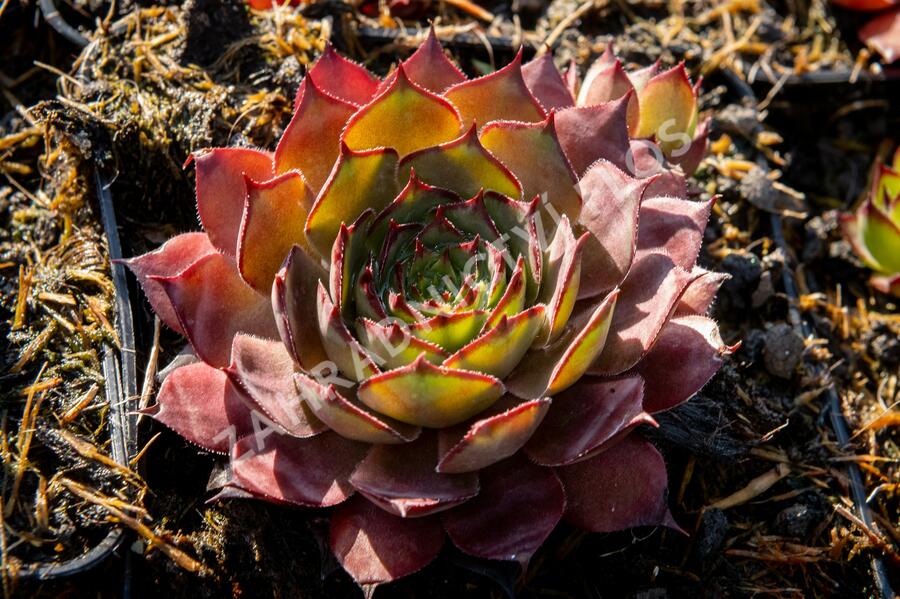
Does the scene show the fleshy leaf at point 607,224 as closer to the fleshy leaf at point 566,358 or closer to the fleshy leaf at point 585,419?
the fleshy leaf at point 566,358

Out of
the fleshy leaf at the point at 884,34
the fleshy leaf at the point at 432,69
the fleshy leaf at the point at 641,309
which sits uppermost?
the fleshy leaf at the point at 432,69

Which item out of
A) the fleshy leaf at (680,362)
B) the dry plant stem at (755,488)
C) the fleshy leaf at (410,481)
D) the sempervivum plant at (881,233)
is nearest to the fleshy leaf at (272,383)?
the fleshy leaf at (410,481)

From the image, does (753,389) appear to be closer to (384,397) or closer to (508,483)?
(508,483)

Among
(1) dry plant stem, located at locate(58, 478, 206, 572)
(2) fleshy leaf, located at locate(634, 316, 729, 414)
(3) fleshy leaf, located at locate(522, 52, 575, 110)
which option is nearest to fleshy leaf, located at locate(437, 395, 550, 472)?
(2) fleshy leaf, located at locate(634, 316, 729, 414)

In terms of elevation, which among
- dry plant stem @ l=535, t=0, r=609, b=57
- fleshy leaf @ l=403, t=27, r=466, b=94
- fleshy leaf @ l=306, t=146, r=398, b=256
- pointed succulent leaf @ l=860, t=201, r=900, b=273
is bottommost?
pointed succulent leaf @ l=860, t=201, r=900, b=273

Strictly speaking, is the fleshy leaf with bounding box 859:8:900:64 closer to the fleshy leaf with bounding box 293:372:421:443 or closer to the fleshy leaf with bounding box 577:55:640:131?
the fleshy leaf with bounding box 577:55:640:131

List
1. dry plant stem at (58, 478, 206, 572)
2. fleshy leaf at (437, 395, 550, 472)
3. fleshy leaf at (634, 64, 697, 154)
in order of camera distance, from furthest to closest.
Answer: fleshy leaf at (634, 64, 697, 154), dry plant stem at (58, 478, 206, 572), fleshy leaf at (437, 395, 550, 472)
